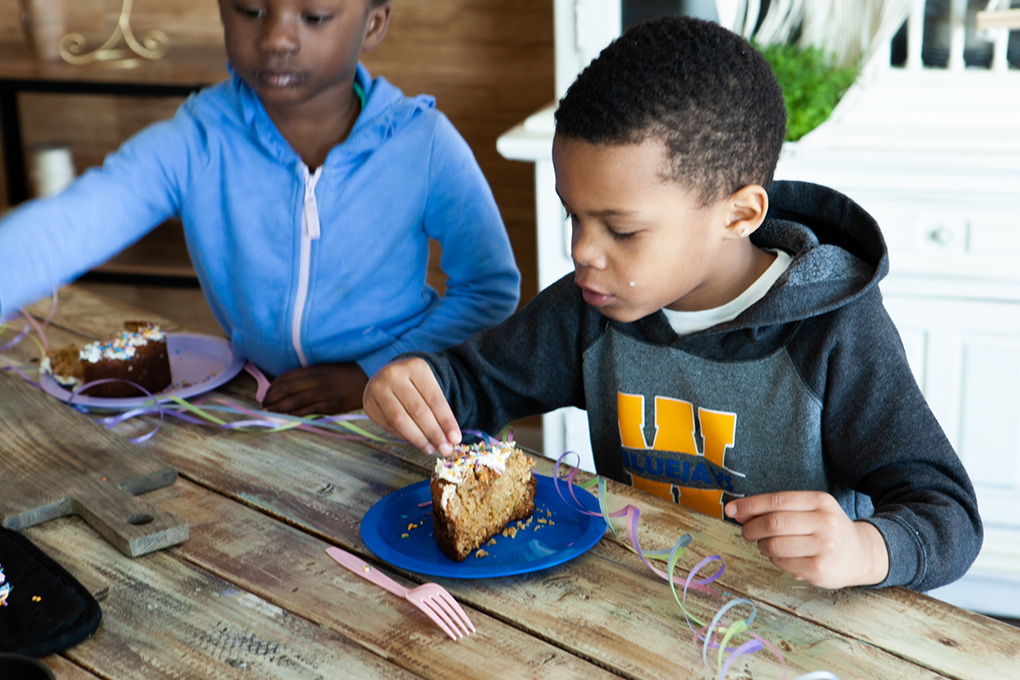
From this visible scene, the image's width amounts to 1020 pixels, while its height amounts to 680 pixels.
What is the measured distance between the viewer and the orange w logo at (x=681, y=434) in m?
1.14

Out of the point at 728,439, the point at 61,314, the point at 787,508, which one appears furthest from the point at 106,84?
the point at 787,508

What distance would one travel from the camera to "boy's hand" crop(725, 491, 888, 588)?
0.80m

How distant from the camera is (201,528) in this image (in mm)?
968

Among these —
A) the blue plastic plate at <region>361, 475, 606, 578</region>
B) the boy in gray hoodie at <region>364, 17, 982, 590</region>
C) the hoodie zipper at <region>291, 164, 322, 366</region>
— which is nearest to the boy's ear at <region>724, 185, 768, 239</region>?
the boy in gray hoodie at <region>364, 17, 982, 590</region>

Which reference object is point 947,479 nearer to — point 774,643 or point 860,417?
point 860,417

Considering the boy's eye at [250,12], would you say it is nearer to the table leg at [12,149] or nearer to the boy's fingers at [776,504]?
the boy's fingers at [776,504]

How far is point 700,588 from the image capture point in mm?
842

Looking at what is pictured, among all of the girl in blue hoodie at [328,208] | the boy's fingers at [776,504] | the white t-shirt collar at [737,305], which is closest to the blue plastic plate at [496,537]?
the boy's fingers at [776,504]

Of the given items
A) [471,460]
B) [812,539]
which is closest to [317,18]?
[471,460]

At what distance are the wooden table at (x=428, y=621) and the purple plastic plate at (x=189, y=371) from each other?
294 millimetres

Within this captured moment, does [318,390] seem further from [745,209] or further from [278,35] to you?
[745,209]

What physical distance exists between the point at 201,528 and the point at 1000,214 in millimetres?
1529

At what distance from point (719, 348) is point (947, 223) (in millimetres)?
964

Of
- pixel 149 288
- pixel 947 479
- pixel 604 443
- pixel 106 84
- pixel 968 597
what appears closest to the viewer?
pixel 947 479
